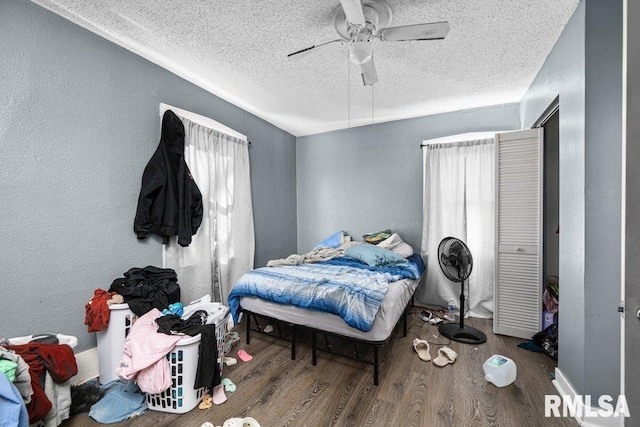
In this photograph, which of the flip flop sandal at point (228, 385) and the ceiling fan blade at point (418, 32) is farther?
the flip flop sandal at point (228, 385)

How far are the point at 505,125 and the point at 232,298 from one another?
3774 millimetres

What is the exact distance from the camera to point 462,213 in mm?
3271

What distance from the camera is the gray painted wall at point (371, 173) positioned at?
11.5 ft

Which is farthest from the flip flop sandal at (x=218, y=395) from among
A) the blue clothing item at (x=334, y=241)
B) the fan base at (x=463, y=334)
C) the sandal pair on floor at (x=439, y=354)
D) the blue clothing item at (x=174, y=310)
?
the blue clothing item at (x=334, y=241)

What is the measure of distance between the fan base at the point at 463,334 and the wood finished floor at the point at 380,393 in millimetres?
94

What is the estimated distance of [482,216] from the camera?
3.18 metres

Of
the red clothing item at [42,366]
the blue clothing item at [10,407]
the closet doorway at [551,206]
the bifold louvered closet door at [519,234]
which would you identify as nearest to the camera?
the blue clothing item at [10,407]

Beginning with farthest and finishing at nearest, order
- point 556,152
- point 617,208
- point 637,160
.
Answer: point 556,152
point 617,208
point 637,160

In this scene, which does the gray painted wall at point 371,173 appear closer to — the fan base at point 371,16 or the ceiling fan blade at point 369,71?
the ceiling fan blade at point 369,71

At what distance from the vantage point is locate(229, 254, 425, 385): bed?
72.9 inches

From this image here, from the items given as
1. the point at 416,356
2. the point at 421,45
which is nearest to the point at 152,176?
the point at 421,45

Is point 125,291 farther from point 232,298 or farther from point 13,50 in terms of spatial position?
point 13,50

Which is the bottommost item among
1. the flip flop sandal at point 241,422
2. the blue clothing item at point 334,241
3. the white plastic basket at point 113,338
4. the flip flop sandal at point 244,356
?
the flip flop sandal at point 244,356

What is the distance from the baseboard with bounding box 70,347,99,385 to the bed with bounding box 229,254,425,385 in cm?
103
